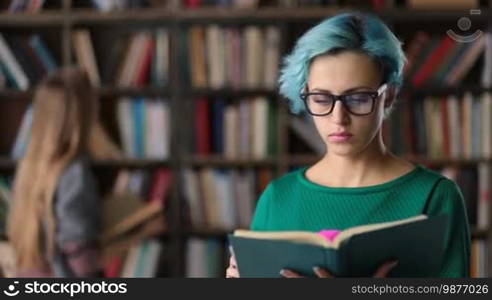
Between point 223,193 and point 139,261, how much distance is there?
0.36 meters

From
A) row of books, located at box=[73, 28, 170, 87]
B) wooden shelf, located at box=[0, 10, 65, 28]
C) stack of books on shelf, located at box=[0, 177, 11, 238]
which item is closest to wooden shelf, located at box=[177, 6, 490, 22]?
row of books, located at box=[73, 28, 170, 87]

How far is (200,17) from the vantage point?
2812 millimetres

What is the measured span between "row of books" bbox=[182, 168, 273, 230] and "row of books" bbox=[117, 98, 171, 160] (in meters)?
0.13

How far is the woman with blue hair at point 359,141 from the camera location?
1.03 m

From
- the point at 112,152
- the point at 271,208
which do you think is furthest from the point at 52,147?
the point at 271,208

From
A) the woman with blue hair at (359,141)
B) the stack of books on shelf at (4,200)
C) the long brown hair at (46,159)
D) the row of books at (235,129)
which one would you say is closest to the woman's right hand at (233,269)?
the woman with blue hair at (359,141)

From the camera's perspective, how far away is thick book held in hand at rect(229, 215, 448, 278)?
977 mm

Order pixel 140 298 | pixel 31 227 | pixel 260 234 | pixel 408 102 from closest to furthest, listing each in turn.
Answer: pixel 260 234 < pixel 140 298 < pixel 31 227 < pixel 408 102

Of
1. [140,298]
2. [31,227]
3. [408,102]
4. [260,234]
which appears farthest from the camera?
[408,102]

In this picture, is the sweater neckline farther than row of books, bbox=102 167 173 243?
No

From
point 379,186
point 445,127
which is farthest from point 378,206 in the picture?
point 445,127

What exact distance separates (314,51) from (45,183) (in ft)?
4.67

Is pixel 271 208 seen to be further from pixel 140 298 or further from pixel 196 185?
pixel 196 185

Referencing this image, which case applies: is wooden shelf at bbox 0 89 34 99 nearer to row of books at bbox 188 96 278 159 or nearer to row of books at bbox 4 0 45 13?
row of books at bbox 4 0 45 13
